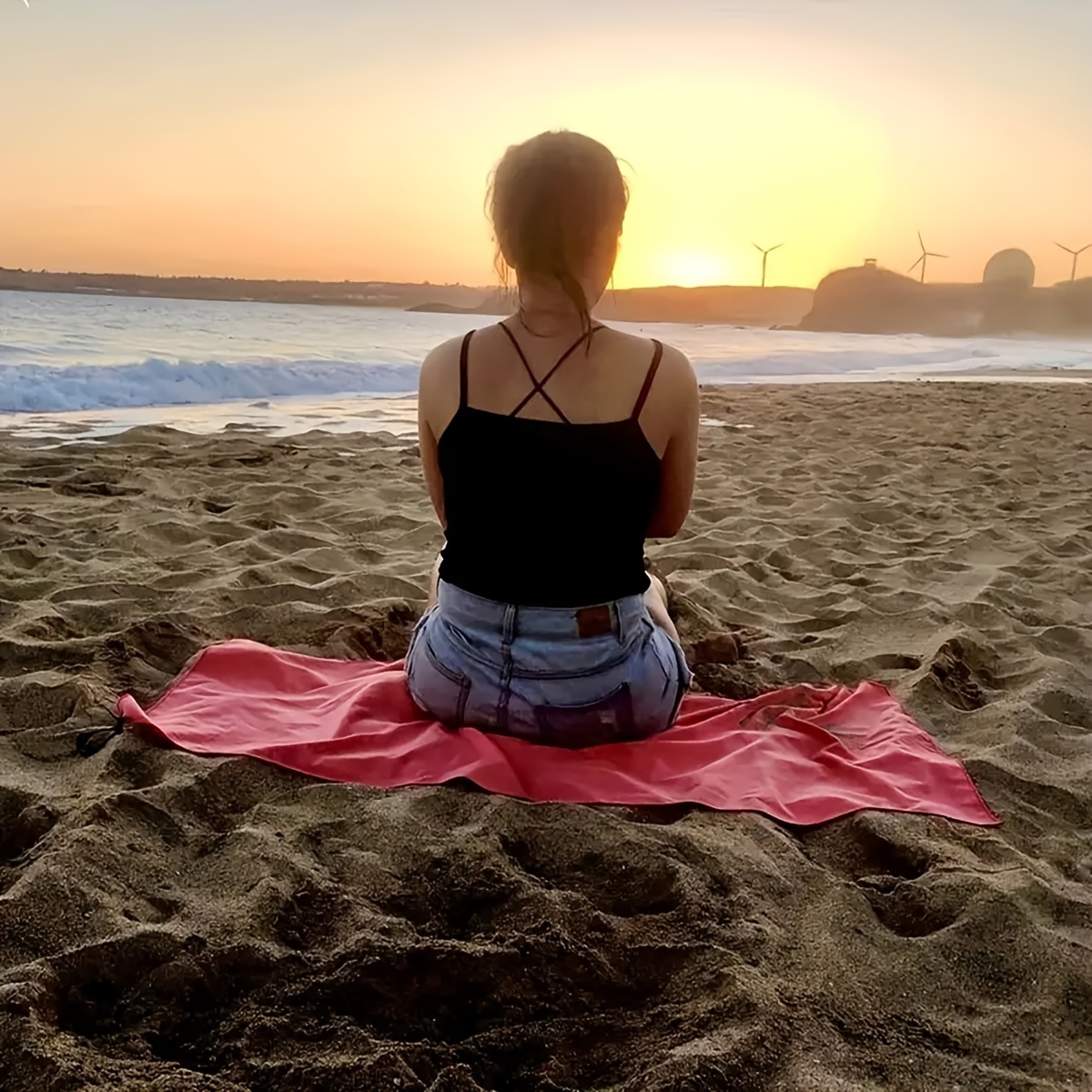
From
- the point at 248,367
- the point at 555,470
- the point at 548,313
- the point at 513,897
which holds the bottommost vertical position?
the point at 513,897

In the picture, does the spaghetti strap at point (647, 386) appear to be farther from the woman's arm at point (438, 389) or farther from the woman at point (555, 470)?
the woman's arm at point (438, 389)

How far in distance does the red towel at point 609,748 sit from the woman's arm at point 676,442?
0.51 metres

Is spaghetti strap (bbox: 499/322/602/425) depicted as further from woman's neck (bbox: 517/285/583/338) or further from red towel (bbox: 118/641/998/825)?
red towel (bbox: 118/641/998/825)

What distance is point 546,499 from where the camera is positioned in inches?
75.4

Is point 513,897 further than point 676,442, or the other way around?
point 676,442

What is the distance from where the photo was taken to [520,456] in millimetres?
1896

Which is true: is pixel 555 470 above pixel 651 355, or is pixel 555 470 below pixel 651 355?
below

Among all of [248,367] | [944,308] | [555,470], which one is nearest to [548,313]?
[555,470]

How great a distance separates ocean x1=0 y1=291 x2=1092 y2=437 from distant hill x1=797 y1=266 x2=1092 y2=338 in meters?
37.8

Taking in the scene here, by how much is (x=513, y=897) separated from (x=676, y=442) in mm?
953

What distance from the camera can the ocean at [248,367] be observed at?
805 centimetres

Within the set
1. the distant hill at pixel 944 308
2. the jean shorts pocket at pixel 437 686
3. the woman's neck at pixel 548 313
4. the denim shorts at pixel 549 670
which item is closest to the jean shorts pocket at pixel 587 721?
the denim shorts at pixel 549 670

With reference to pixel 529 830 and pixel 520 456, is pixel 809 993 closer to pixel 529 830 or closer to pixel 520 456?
pixel 529 830

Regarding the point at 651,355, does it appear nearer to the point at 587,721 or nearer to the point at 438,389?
the point at 438,389
